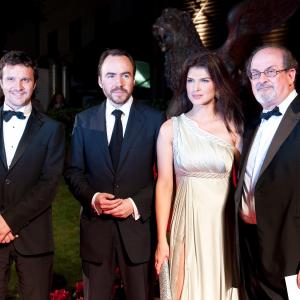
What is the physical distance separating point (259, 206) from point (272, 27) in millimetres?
5238

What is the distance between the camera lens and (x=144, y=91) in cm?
1440

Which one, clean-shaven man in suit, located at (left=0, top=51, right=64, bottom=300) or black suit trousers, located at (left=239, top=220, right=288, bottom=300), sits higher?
clean-shaven man in suit, located at (left=0, top=51, right=64, bottom=300)

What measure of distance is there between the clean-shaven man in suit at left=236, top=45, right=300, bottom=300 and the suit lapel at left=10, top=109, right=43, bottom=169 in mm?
1160

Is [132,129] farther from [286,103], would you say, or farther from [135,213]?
[286,103]

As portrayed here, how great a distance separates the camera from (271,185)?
230 cm

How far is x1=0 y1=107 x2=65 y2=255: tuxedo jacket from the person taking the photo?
264 centimetres

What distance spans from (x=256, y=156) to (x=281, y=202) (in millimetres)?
290

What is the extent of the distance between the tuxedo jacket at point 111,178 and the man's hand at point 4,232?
0.42 meters

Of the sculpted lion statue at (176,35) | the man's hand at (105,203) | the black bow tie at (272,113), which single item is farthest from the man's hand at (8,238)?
the sculpted lion statue at (176,35)

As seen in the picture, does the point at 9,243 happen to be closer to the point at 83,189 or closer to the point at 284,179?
the point at 83,189

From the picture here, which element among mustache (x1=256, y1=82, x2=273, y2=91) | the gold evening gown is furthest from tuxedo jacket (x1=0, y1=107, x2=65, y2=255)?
mustache (x1=256, y1=82, x2=273, y2=91)

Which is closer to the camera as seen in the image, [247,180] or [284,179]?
[284,179]

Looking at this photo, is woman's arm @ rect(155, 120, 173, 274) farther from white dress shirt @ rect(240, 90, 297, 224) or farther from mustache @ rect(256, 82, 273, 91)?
mustache @ rect(256, 82, 273, 91)

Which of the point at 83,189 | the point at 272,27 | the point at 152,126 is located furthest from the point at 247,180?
the point at 272,27
